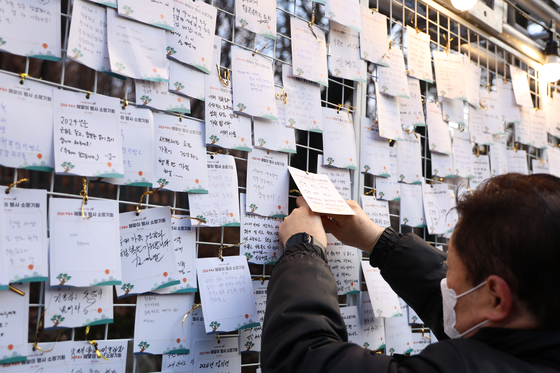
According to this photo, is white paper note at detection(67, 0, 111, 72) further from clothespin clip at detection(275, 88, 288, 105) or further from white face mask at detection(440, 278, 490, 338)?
white face mask at detection(440, 278, 490, 338)

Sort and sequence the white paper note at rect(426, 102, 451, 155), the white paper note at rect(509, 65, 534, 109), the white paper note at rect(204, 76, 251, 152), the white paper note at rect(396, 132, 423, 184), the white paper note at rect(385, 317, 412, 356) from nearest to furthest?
the white paper note at rect(204, 76, 251, 152)
the white paper note at rect(385, 317, 412, 356)
the white paper note at rect(396, 132, 423, 184)
the white paper note at rect(426, 102, 451, 155)
the white paper note at rect(509, 65, 534, 109)

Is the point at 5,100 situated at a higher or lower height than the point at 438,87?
lower

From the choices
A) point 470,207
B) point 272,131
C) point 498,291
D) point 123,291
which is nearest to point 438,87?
point 272,131

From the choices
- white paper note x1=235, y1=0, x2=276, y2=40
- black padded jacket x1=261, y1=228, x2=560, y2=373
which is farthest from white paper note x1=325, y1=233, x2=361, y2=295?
white paper note x1=235, y1=0, x2=276, y2=40

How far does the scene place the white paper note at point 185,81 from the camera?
3.08ft

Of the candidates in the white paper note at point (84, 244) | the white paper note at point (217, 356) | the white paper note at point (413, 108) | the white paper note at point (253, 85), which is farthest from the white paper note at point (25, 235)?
the white paper note at point (413, 108)

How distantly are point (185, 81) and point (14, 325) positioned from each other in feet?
1.84

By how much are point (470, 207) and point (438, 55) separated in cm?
98

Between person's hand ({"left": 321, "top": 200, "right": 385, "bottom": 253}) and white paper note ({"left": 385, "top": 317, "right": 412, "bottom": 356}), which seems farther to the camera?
white paper note ({"left": 385, "top": 317, "right": 412, "bottom": 356})

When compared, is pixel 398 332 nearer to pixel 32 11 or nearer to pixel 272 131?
pixel 272 131

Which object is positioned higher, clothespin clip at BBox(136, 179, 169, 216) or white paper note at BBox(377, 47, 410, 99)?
white paper note at BBox(377, 47, 410, 99)

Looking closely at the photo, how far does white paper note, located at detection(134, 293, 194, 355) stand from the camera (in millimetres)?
870

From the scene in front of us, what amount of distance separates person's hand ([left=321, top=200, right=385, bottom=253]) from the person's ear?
416 mm

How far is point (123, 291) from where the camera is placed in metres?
0.85
